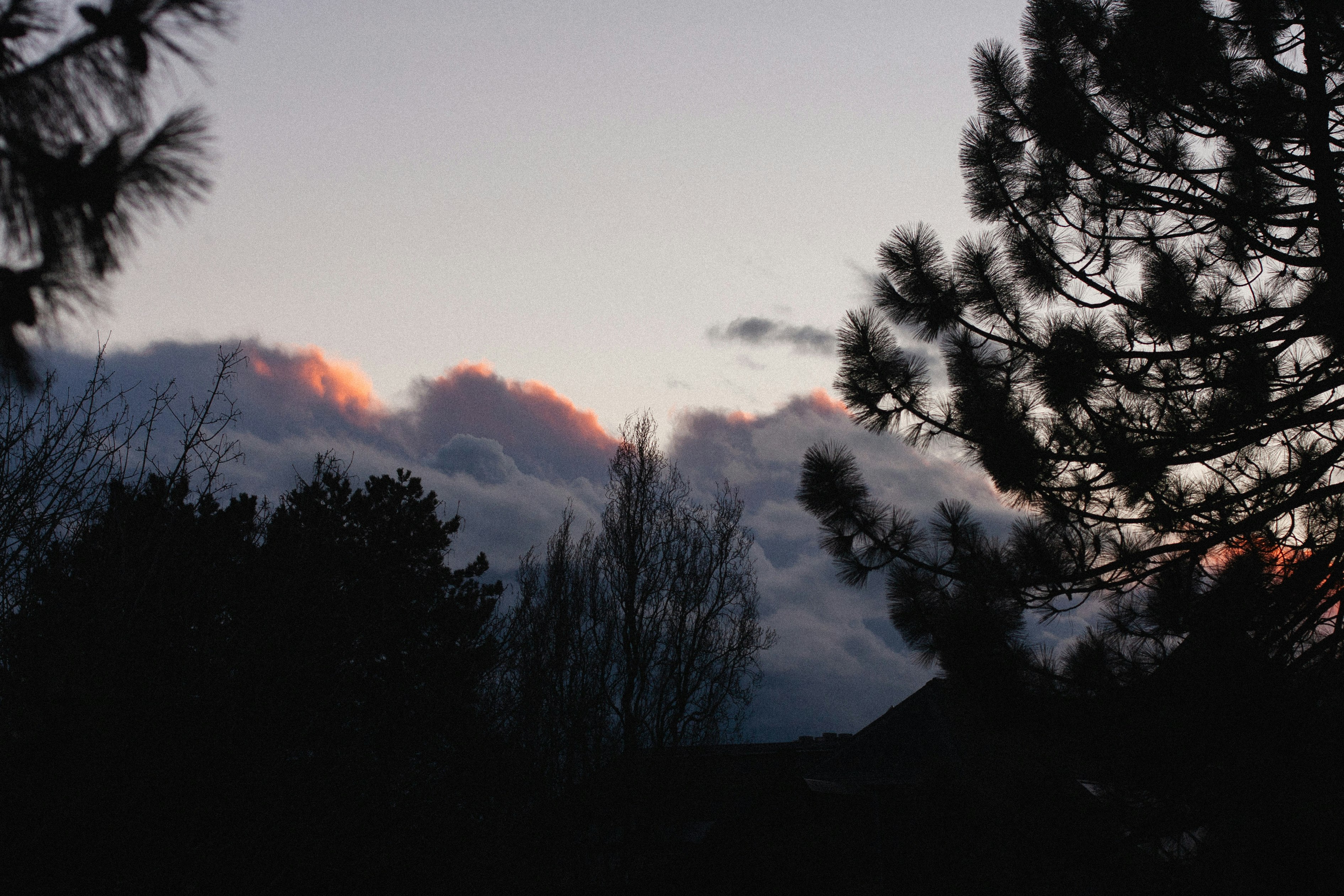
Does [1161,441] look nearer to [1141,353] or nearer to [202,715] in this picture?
[1141,353]

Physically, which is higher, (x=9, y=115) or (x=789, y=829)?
(x=789, y=829)

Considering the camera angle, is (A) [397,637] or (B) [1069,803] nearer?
(B) [1069,803]

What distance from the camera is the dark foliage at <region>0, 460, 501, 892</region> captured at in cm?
548

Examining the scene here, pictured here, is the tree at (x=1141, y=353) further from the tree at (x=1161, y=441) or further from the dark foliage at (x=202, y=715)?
the dark foliage at (x=202, y=715)

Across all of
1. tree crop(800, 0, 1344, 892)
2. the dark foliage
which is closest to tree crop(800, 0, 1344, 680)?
tree crop(800, 0, 1344, 892)

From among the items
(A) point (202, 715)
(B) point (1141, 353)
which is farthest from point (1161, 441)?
(A) point (202, 715)

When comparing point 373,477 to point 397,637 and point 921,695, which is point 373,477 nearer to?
point 397,637

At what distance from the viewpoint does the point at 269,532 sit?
9250mm

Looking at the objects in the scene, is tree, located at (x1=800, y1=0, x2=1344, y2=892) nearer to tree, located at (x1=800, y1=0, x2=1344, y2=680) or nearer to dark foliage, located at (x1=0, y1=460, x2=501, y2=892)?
tree, located at (x1=800, y1=0, x2=1344, y2=680)

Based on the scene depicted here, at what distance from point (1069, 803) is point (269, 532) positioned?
812 centimetres

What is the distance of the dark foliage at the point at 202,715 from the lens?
548 cm

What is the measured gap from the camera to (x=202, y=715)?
6.82 m

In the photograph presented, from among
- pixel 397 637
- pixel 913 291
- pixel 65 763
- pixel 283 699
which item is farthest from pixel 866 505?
pixel 397 637

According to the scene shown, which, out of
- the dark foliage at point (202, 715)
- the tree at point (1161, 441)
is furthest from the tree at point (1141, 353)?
the dark foliage at point (202, 715)
